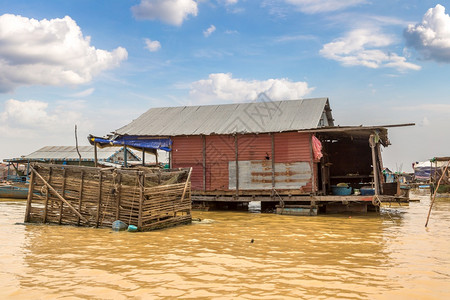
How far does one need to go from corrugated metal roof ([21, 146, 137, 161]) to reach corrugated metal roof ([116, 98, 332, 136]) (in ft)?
47.5

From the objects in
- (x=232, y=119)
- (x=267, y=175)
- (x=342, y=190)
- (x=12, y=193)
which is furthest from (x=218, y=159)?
(x=12, y=193)

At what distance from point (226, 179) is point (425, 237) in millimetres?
9307

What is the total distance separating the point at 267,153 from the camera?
1725cm

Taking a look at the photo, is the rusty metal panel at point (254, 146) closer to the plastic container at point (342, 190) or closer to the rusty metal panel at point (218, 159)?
the rusty metal panel at point (218, 159)

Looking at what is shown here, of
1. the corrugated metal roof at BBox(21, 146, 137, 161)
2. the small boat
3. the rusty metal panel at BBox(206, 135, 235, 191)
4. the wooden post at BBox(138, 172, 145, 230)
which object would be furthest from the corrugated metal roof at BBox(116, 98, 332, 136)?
the corrugated metal roof at BBox(21, 146, 137, 161)

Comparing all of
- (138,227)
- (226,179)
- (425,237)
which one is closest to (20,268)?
(138,227)

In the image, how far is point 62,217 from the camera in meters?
12.0

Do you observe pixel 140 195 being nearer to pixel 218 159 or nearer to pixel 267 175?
pixel 218 159

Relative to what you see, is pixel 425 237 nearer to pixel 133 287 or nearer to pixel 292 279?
pixel 292 279

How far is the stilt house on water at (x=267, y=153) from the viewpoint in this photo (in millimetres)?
16516

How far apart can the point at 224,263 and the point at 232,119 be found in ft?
40.3

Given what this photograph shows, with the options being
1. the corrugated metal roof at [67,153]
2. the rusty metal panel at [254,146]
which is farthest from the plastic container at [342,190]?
the corrugated metal roof at [67,153]

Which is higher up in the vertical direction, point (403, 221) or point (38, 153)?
point (38, 153)

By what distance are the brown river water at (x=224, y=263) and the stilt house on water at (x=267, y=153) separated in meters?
5.13
